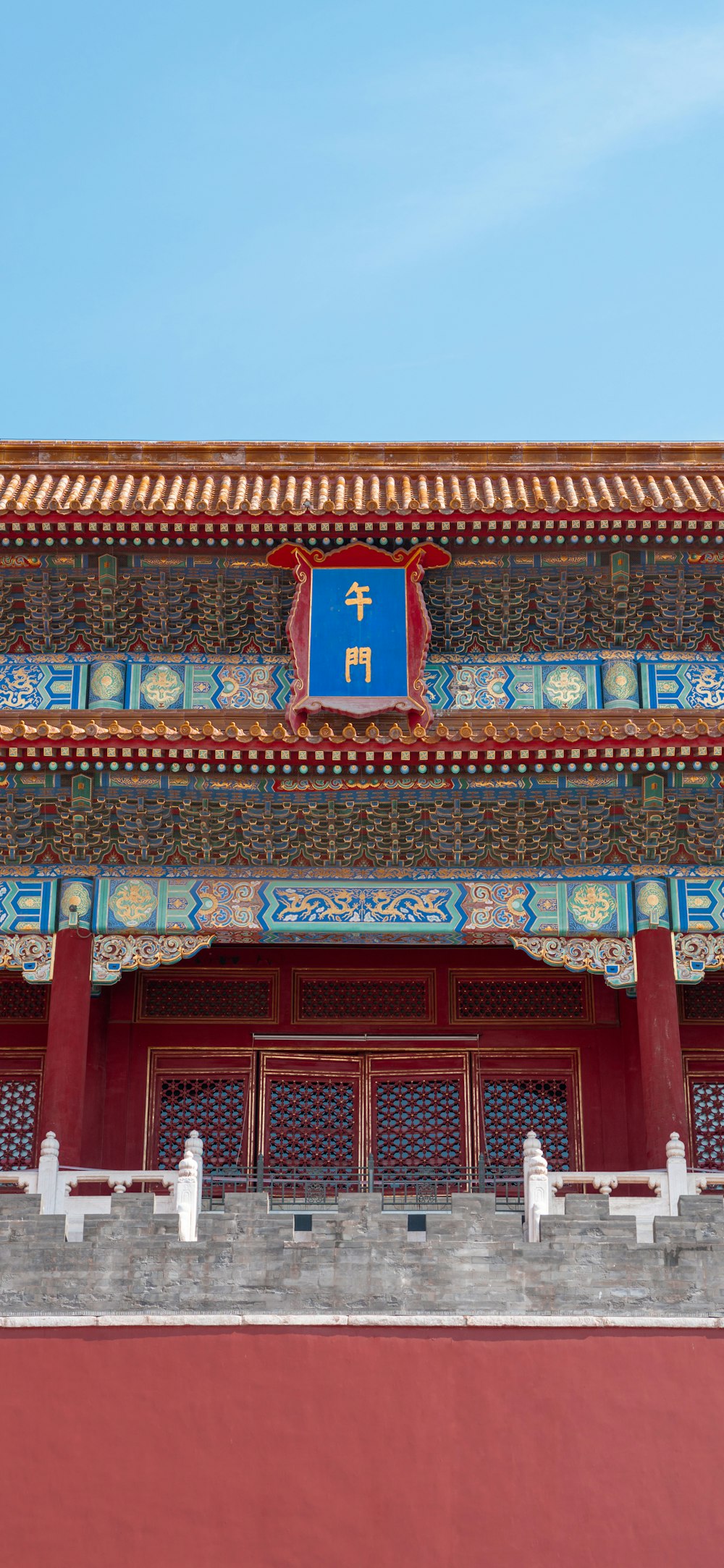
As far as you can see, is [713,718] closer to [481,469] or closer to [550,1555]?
[481,469]

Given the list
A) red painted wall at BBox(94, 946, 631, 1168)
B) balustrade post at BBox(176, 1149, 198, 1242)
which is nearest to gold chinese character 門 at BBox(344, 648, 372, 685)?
red painted wall at BBox(94, 946, 631, 1168)

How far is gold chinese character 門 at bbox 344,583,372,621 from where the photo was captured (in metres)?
14.4

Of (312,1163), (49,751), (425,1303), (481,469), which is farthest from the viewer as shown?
(481,469)

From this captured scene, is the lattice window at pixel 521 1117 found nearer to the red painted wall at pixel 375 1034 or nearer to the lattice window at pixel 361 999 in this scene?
the red painted wall at pixel 375 1034

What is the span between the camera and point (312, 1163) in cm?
1307

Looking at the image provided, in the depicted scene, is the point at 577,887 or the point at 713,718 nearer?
the point at 577,887

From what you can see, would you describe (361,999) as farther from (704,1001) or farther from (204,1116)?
(704,1001)

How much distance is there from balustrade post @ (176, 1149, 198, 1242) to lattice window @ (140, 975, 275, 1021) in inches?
127

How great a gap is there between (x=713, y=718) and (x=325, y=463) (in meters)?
4.89

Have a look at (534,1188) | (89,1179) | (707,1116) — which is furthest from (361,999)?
(534,1188)

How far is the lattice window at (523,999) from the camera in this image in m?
13.6

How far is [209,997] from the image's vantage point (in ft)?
44.8

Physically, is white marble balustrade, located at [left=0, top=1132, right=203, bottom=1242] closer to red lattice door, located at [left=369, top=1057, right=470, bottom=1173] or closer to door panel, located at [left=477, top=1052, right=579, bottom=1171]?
red lattice door, located at [left=369, top=1057, right=470, bottom=1173]

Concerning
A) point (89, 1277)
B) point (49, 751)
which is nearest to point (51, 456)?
point (49, 751)
